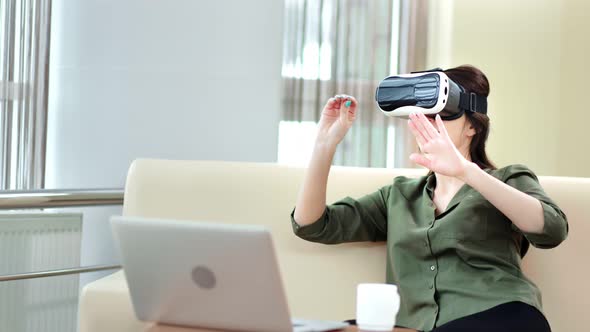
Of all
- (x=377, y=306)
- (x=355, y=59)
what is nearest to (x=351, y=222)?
(x=377, y=306)

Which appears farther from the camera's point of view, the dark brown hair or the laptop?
the dark brown hair

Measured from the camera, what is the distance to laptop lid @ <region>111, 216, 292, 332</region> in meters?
1.31

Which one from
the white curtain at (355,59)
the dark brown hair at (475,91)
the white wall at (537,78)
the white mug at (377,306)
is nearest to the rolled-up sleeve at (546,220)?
the dark brown hair at (475,91)

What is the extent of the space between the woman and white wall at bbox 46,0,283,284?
122 centimetres

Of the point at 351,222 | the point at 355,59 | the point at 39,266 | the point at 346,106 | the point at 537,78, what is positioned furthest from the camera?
the point at 537,78

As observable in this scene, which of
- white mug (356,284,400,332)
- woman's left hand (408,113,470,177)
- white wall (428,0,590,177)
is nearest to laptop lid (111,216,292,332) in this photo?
white mug (356,284,400,332)

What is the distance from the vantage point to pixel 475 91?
221 cm

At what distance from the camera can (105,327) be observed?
2.40m

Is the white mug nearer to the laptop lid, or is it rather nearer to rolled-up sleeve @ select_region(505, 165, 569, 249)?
the laptop lid

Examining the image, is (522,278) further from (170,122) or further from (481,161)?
(170,122)

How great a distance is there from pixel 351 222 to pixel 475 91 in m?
0.47

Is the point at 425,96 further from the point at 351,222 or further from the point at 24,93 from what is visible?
the point at 24,93

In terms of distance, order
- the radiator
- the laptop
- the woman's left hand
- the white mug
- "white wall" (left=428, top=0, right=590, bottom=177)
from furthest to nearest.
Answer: "white wall" (left=428, top=0, right=590, bottom=177)
the radiator
the woman's left hand
the white mug
the laptop

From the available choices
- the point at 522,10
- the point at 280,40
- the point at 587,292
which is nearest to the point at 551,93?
the point at 522,10
